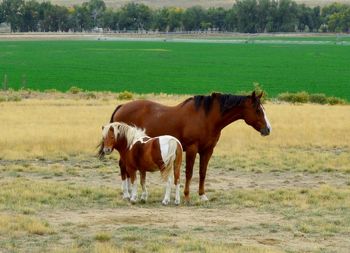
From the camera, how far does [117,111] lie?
15867mm

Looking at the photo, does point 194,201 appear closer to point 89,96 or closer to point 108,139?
point 108,139

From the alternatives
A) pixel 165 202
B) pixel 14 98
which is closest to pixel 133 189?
pixel 165 202

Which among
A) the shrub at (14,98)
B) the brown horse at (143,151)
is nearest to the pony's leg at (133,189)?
the brown horse at (143,151)

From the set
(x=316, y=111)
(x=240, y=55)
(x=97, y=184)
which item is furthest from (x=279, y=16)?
(x=97, y=184)

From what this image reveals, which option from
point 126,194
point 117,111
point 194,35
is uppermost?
point 117,111

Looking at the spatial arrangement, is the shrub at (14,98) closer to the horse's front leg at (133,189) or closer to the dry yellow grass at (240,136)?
the dry yellow grass at (240,136)

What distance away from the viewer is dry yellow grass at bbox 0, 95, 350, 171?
21422 mm

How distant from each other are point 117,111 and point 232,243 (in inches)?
211

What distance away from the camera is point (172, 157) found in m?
14.1

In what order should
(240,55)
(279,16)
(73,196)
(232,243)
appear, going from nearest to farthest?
(232,243) → (73,196) → (240,55) → (279,16)

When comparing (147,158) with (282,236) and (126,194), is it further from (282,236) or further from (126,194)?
(282,236)

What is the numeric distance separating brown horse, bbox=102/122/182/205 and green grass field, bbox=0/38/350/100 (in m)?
39.2

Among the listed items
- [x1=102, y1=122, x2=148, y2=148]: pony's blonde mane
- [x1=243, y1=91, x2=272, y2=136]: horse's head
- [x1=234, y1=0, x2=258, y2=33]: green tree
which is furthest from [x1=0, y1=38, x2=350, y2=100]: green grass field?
[x1=234, y1=0, x2=258, y2=33]: green tree

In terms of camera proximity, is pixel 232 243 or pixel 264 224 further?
pixel 264 224
